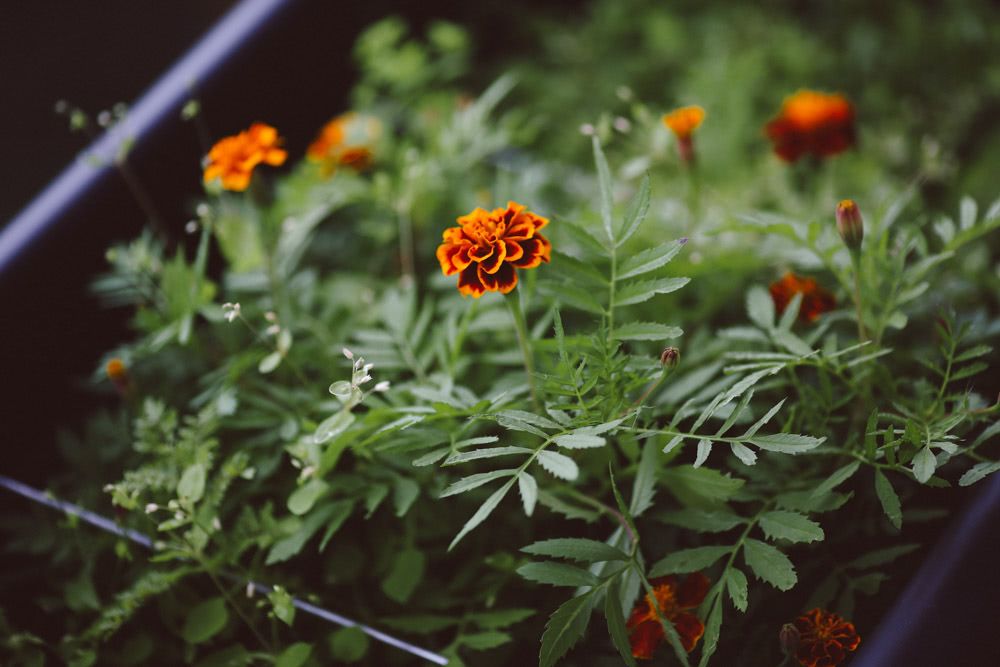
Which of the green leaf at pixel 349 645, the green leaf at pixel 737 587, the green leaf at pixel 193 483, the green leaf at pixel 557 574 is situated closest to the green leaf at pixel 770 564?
the green leaf at pixel 737 587

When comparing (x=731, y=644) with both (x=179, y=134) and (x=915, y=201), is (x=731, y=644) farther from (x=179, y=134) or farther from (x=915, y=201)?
(x=179, y=134)

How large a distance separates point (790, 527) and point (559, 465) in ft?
0.65

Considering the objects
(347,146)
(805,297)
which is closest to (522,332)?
(805,297)

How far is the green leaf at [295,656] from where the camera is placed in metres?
0.68

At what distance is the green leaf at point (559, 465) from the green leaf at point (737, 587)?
0.52 ft

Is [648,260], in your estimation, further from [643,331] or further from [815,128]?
[815,128]

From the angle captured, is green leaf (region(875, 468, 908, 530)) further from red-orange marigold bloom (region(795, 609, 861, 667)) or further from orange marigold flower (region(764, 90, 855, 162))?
orange marigold flower (region(764, 90, 855, 162))

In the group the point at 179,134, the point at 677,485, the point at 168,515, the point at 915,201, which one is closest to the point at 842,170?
the point at 915,201

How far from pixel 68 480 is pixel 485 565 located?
48cm

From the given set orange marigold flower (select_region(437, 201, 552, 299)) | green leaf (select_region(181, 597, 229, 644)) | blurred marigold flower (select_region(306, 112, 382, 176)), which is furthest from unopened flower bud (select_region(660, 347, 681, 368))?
blurred marigold flower (select_region(306, 112, 382, 176))

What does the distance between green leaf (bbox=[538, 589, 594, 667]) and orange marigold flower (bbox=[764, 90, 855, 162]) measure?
67 cm

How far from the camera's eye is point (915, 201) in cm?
114

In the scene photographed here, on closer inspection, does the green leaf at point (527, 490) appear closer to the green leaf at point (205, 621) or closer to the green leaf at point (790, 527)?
the green leaf at point (790, 527)

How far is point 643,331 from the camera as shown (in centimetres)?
66
